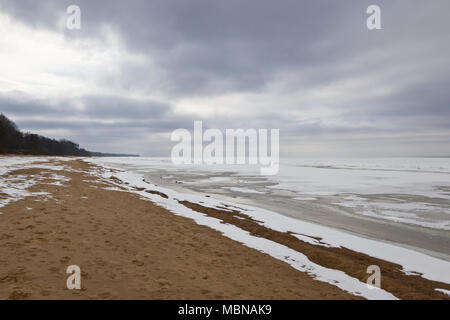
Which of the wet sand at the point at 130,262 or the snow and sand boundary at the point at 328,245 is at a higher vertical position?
the wet sand at the point at 130,262

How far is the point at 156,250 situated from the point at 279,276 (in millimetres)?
3658

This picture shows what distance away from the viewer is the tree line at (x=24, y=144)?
278 feet

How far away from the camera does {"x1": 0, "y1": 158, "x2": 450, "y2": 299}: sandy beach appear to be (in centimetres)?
521

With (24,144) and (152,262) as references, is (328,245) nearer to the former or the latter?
(152,262)

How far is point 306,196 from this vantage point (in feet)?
66.7

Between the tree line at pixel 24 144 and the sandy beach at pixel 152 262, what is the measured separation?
92211 mm

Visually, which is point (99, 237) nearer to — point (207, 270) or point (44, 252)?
point (44, 252)
